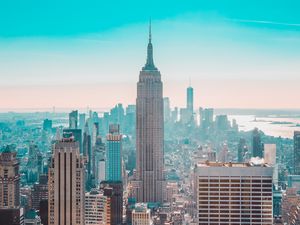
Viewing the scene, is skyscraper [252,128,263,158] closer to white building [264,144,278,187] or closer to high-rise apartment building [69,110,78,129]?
white building [264,144,278,187]

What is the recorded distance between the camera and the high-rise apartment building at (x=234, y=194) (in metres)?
7.51

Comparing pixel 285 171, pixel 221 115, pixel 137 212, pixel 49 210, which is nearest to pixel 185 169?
pixel 137 212

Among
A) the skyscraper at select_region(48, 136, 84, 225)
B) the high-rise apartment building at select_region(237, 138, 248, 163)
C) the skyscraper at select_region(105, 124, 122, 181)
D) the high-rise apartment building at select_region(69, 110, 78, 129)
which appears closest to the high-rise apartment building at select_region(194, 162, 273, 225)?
the high-rise apartment building at select_region(237, 138, 248, 163)

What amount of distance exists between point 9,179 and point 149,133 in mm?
8267

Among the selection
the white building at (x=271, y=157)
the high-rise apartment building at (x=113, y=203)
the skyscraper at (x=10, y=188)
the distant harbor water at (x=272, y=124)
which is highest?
the distant harbor water at (x=272, y=124)

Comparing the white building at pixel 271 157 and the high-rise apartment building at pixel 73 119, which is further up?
the high-rise apartment building at pixel 73 119

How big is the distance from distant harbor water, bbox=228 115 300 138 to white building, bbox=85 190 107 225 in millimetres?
2312

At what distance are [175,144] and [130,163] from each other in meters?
4.65

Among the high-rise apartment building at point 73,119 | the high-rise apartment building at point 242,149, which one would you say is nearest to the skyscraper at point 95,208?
the high-rise apartment building at point 73,119

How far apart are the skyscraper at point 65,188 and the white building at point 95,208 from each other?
1.21 ft

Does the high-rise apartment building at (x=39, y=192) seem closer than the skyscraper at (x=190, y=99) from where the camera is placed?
Yes

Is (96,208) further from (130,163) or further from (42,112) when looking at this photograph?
(130,163)

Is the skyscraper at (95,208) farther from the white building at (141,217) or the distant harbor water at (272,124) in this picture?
the distant harbor water at (272,124)

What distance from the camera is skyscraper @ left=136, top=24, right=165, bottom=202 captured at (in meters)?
16.4
